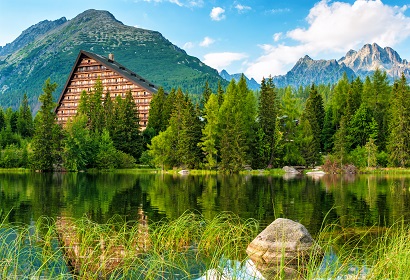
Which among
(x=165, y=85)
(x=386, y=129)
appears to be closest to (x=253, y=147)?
(x=386, y=129)

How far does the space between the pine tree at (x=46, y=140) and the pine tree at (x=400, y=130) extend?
164 feet

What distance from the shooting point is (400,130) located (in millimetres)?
63594

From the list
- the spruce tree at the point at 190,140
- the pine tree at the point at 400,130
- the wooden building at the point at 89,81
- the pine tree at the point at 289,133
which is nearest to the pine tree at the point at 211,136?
the spruce tree at the point at 190,140

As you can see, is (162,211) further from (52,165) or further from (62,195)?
(52,165)

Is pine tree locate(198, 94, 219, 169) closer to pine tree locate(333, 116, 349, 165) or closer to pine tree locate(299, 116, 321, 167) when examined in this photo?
pine tree locate(299, 116, 321, 167)

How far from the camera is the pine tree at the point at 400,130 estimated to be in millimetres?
62219

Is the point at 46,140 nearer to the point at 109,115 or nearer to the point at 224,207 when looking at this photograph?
the point at 109,115

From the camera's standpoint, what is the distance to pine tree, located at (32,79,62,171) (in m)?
62.6

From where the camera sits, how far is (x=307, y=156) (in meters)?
64.9

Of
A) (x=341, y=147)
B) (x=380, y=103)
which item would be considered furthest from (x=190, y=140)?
(x=380, y=103)

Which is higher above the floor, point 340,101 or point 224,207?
point 340,101

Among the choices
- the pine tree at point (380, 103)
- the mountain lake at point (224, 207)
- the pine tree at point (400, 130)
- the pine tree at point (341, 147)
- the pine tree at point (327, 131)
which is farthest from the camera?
the pine tree at point (327, 131)

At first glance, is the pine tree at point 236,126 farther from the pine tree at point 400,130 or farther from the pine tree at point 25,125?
the pine tree at point 25,125

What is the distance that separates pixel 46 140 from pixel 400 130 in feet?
174
